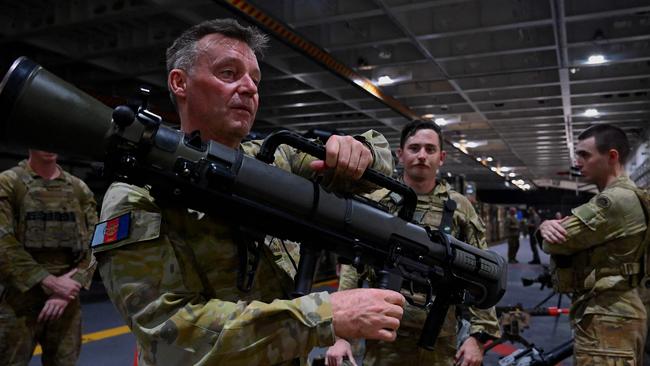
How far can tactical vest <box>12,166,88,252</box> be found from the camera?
3047 mm

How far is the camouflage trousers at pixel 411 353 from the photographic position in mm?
2250

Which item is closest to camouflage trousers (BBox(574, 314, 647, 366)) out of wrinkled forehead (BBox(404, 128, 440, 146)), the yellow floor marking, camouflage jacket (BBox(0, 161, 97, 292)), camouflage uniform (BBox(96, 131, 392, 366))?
wrinkled forehead (BBox(404, 128, 440, 146))

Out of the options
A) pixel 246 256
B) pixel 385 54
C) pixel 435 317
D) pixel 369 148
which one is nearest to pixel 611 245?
pixel 435 317

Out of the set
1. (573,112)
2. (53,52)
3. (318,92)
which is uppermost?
(573,112)

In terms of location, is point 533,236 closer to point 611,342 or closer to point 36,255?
point 611,342

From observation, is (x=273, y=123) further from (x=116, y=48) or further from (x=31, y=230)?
(x=31, y=230)

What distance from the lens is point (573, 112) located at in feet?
33.9

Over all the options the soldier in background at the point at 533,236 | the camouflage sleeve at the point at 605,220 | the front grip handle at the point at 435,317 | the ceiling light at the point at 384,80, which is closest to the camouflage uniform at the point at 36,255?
the front grip handle at the point at 435,317

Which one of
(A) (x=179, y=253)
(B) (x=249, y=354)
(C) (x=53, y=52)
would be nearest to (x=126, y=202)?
(A) (x=179, y=253)

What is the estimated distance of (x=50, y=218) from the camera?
122 inches

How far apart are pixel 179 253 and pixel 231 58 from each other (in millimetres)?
547

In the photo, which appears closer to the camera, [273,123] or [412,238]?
[412,238]

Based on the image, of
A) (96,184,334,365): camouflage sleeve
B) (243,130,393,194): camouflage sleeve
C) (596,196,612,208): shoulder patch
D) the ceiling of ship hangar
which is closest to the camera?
(96,184,334,365): camouflage sleeve

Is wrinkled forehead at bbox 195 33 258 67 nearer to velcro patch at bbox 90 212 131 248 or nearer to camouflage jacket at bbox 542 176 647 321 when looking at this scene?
velcro patch at bbox 90 212 131 248
